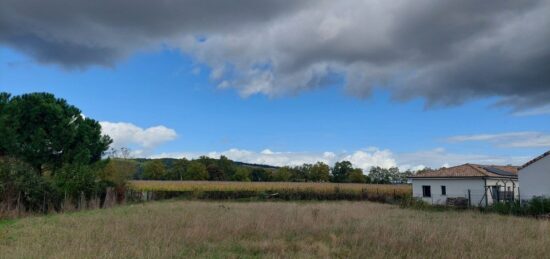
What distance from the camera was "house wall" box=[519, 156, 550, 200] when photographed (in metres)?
26.0

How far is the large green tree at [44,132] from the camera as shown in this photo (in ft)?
82.6

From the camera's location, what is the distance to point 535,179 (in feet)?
87.0

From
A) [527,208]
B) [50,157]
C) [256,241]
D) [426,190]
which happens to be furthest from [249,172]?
[256,241]

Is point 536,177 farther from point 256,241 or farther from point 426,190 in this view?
point 256,241

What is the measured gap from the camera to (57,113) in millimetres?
25938

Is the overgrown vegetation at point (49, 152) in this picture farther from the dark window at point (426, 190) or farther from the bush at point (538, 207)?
the dark window at point (426, 190)

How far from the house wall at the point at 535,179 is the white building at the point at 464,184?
3937 mm

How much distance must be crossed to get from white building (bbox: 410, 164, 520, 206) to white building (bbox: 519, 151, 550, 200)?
13.1 ft

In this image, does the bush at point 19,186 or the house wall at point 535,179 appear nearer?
the bush at point 19,186

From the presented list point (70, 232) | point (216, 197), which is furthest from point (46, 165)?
point (70, 232)

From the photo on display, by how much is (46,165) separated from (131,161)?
1036 cm

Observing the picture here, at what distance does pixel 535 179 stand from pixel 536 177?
14 centimetres

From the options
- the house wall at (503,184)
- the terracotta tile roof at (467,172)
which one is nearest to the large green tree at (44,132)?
the terracotta tile roof at (467,172)

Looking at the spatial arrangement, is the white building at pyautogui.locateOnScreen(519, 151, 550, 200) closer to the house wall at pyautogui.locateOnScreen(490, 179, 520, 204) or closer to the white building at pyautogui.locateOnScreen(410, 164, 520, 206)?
the white building at pyautogui.locateOnScreen(410, 164, 520, 206)
